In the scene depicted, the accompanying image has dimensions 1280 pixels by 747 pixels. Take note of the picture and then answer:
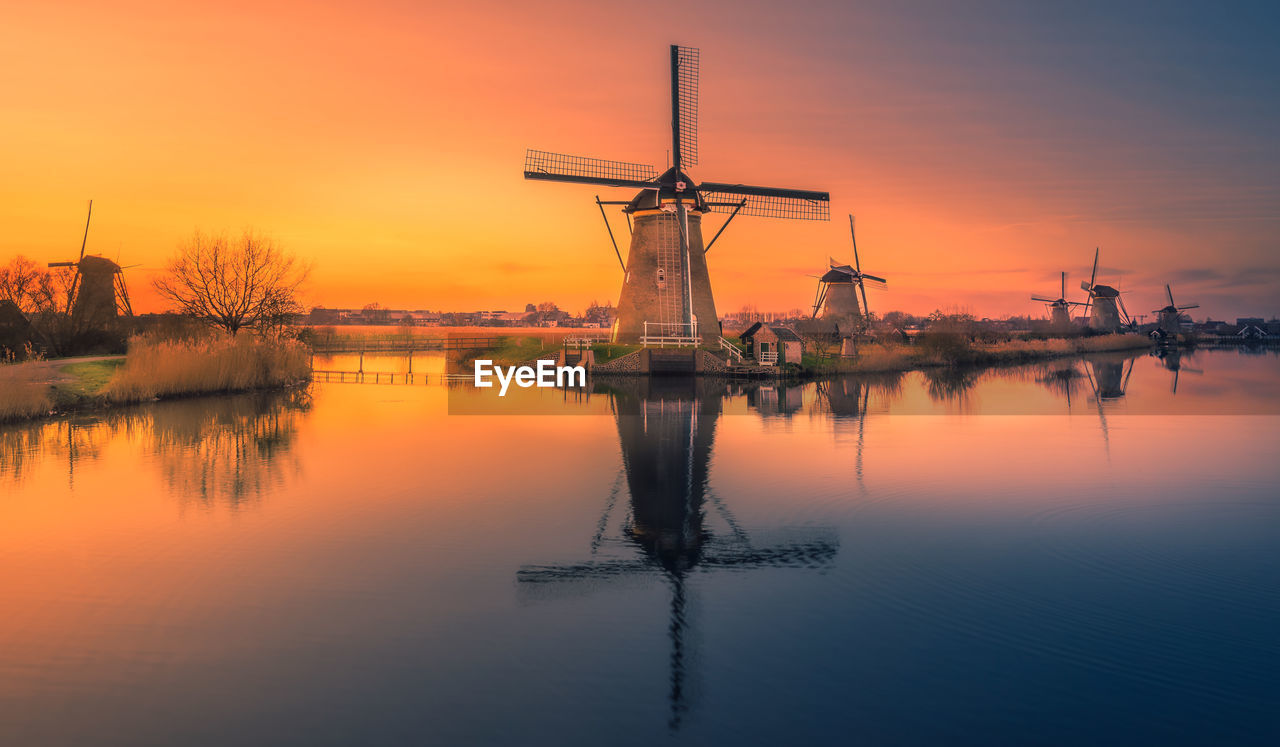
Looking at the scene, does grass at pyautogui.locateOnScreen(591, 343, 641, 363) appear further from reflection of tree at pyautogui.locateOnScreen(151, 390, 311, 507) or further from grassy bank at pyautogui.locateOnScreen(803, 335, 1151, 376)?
reflection of tree at pyautogui.locateOnScreen(151, 390, 311, 507)

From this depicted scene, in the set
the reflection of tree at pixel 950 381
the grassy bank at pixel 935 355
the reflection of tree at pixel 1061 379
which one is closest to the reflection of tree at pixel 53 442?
the reflection of tree at pixel 950 381

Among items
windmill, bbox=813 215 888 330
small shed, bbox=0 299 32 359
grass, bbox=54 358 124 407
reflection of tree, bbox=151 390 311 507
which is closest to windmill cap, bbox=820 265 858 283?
windmill, bbox=813 215 888 330

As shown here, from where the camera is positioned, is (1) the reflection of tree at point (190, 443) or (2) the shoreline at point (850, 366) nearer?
(1) the reflection of tree at point (190, 443)

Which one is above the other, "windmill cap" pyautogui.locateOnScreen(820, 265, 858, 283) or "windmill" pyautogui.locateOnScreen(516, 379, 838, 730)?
"windmill cap" pyautogui.locateOnScreen(820, 265, 858, 283)

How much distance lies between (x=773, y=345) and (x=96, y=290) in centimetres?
4027

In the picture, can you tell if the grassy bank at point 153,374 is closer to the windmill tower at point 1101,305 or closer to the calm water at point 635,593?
the calm water at point 635,593

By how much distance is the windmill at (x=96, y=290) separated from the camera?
3925 cm

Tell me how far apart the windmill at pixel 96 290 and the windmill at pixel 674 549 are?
3616 cm

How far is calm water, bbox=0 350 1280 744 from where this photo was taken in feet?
19.1

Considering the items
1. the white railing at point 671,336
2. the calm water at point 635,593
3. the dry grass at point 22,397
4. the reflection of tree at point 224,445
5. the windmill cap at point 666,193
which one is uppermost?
the windmill cap at point 666,193

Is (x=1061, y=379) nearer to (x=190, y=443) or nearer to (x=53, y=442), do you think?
(x=190, y=443)

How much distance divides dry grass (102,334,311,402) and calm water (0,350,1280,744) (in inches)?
331

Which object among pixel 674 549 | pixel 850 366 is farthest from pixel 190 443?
pixel 850 366

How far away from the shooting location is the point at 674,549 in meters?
10.0
